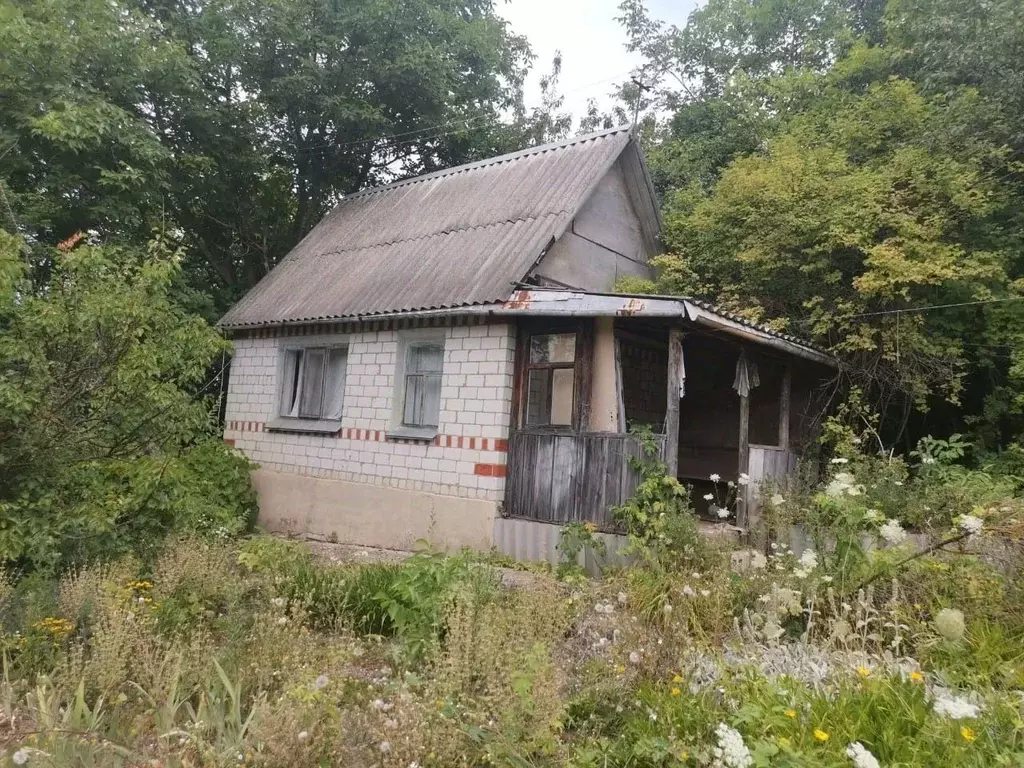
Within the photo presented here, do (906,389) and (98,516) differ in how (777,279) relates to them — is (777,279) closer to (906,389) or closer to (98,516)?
(906,389)

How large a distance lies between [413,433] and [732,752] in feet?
23.3

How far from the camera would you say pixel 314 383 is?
11125 millimetres

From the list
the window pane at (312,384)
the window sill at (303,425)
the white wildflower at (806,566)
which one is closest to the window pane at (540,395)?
the window sill at (303,425)

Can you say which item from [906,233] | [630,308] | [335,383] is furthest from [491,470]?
[906,233]

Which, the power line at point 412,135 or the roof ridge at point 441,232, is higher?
the power line at point 412,135

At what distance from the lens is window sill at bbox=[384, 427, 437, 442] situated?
914 centimetres

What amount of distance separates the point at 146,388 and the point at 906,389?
9.63 m

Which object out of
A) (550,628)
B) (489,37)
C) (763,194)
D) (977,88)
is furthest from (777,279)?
(489,37)

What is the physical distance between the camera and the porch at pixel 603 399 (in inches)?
296

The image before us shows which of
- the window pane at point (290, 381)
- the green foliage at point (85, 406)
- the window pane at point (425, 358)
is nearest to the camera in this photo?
the green foliage at point (85, 406)

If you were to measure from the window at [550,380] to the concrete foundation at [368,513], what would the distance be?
132cm

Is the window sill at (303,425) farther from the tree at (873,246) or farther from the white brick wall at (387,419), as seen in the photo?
the tree at (873,246)

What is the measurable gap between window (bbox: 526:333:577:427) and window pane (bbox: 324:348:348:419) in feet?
11.2

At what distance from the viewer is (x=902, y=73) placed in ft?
44.5
